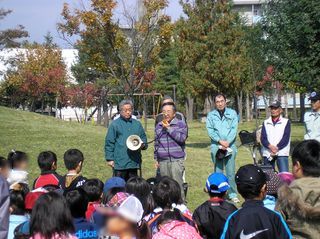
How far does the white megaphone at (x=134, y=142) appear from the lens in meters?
8.95

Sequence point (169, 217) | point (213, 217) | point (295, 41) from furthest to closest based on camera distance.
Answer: point (295, 41), point (213, 217), point (169, 217)

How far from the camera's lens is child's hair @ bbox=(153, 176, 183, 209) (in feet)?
17.9

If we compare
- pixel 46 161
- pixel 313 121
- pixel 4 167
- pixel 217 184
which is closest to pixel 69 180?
pixel 46 161

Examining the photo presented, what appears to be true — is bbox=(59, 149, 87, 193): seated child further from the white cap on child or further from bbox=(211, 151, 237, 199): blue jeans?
bbox=(211, 151, 237, 199): blue jeans

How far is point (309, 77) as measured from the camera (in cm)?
1803

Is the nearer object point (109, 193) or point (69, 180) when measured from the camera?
point (109, 193)

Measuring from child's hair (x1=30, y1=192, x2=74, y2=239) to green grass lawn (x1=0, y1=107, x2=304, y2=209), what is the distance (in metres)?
5.41

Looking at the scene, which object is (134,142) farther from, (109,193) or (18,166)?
(109,193)

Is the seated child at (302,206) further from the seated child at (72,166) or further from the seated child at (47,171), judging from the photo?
the seated child at (47,171)

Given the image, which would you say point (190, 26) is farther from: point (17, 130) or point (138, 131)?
point (138, 131)

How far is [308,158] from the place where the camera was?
427 centimetres

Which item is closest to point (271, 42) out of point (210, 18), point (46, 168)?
point (210, 18)

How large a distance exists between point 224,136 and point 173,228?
531cm

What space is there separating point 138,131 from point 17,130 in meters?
11.1
